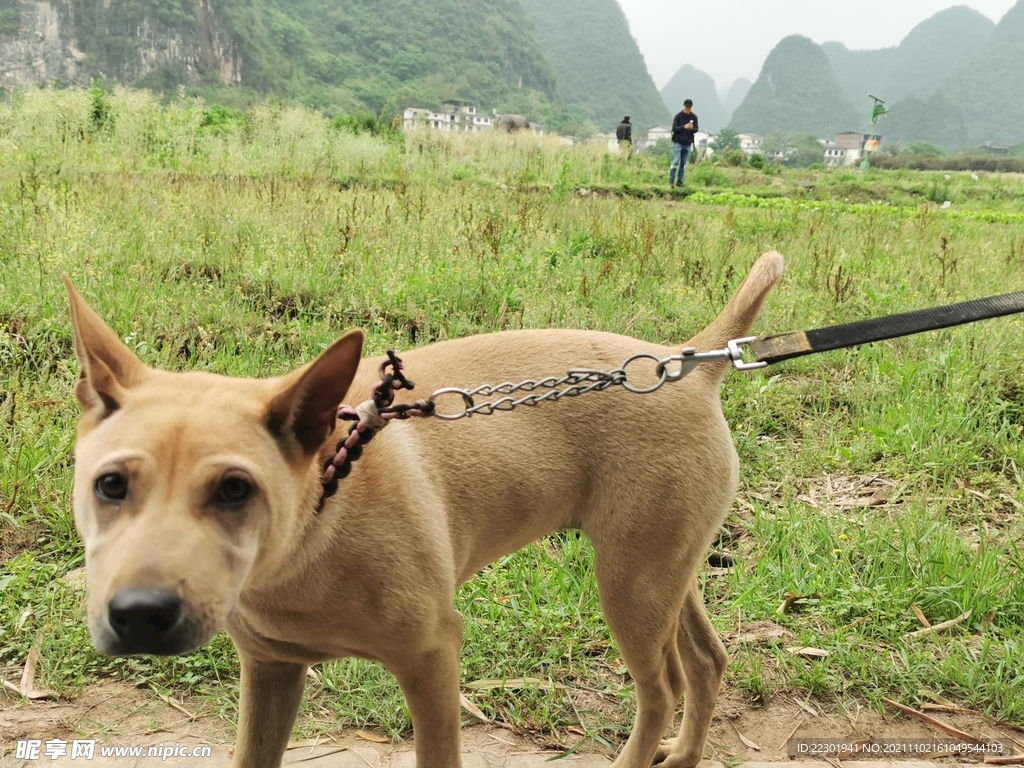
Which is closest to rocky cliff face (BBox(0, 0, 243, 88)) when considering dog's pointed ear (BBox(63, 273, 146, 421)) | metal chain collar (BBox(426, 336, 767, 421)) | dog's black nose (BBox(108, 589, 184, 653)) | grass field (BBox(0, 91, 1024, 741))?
grass field (BBox(0, 91, 1024, 741))

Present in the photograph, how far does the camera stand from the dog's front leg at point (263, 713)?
2.09m

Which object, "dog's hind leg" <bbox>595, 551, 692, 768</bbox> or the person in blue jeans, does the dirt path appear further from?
the person in blue jeans

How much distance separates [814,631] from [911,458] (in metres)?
1.44

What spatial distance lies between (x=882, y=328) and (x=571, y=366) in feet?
3.05

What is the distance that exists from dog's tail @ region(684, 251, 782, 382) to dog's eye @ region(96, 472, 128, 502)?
5.42 feet

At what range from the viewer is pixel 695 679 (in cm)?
255

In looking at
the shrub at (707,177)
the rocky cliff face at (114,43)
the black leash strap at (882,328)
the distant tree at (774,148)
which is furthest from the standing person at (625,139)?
the rocky cliff face at (114,43)

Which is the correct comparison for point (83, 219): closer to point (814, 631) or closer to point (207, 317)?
point (207, 317)

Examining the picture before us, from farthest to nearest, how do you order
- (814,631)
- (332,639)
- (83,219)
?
1. (83,219)
2. (814,631)
3. (332,639)

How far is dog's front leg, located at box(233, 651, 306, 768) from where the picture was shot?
2.09 meters

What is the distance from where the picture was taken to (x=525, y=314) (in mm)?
5133

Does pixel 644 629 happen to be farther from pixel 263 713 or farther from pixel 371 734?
pixel 263 713

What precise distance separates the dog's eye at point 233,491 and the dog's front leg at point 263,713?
32.0 inches

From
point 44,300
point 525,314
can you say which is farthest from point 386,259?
point 44,300
